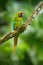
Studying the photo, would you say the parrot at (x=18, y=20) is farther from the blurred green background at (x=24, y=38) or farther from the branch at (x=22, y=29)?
the blurred green background at (x=24, y=38)

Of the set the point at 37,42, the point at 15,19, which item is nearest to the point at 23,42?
the point at 37,42

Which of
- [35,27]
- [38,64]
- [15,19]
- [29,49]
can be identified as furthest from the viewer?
[38,64]

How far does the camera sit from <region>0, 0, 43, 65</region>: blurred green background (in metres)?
1.20

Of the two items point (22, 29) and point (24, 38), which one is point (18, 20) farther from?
point (24, 38)

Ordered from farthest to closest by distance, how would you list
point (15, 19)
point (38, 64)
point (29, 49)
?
1. point (38, 64)
2. point (29, 49)
3. point (15, 19)

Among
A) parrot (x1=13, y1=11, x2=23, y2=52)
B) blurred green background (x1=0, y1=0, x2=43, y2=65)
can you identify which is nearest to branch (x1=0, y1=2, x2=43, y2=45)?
parrot (x1=13, y1=11, x2=23, y2=52)

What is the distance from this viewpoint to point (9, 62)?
1.36 metres

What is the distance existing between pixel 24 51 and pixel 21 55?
0.07 metres

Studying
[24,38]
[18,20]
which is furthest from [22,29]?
[24,38]

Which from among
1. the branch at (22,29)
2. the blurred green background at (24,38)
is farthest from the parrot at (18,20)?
the blurred green background at (24,38)

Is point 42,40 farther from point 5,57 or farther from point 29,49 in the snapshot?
point 5,57

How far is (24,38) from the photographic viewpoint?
1229 mm

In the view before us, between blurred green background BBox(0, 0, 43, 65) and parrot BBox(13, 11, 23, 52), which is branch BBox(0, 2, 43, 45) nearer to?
parrot BBox(13, 11, 23, 52)

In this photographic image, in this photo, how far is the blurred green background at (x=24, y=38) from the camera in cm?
120
